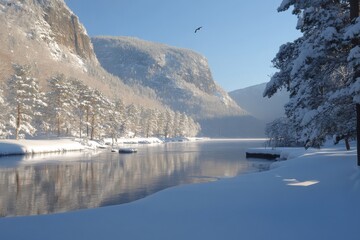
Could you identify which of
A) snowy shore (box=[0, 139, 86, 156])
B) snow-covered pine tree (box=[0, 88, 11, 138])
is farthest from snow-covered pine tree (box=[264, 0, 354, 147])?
snow-covered pine tree (box=[0, 88, 11, 138])

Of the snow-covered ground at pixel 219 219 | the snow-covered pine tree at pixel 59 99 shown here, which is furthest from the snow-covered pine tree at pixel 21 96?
the snow-covered ground at pixel 219 219

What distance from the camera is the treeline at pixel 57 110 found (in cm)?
5584

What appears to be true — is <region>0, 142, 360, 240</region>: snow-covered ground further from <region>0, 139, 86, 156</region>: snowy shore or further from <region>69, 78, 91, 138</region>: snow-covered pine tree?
<region>69, 78, 91, 138</region>: snow-covered pine tree

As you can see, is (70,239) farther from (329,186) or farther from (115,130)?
(115,130)

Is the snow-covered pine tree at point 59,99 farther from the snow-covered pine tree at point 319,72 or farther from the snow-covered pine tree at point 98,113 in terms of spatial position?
the snow-covered pine tree at point 319,72

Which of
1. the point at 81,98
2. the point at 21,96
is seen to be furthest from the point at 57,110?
the point at 21,96

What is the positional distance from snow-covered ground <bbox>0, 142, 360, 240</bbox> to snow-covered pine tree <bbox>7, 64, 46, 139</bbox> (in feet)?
161

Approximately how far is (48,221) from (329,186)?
10807mm

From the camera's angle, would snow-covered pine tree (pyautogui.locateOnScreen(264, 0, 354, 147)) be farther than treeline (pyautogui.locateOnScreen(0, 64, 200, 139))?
No

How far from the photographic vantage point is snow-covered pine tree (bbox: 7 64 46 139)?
180ft

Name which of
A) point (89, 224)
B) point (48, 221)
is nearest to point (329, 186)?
point (89, 224)

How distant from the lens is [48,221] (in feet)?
32.6

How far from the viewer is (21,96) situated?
55938 millimetres

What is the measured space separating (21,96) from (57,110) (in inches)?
432
